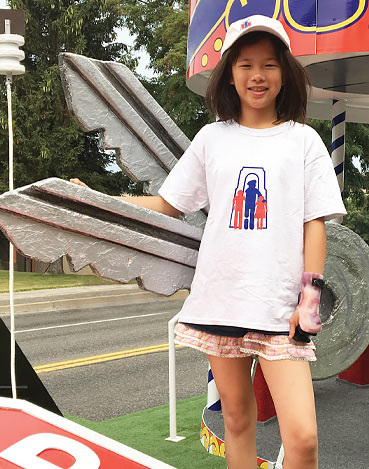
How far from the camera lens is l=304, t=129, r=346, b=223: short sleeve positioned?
1.89 meters

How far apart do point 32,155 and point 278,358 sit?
52.0ft

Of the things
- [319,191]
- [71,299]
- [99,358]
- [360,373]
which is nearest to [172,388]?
[360,373]

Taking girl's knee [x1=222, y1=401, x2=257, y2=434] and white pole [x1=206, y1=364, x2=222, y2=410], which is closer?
girl's knee [x1=222, y1=401, x2=257, y2=434]

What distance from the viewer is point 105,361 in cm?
699

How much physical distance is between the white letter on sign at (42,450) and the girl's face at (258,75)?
1009 mm

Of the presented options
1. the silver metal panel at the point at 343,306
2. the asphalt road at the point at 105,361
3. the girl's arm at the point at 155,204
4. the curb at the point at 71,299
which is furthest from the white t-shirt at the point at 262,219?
the curb at the point at 71,299

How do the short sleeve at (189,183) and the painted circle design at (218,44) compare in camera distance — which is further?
the painted circle design at (218,44)

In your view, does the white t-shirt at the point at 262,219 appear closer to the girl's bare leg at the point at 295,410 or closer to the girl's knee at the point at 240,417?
the girl's bare leg at the point at 295,410

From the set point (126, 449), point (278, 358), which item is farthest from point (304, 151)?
point (126, 449)

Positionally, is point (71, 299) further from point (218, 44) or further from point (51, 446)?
point (51, 446)

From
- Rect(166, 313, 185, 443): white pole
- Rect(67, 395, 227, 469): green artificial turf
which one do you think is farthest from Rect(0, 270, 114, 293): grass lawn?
Rect(166, 313, 185, 443): white pole

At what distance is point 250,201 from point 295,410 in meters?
0.56

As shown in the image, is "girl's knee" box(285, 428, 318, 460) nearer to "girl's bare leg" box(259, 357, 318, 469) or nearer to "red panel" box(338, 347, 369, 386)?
"girl's bare leg" box(259, 357, 318, 469)

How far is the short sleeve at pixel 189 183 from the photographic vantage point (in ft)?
6.79
